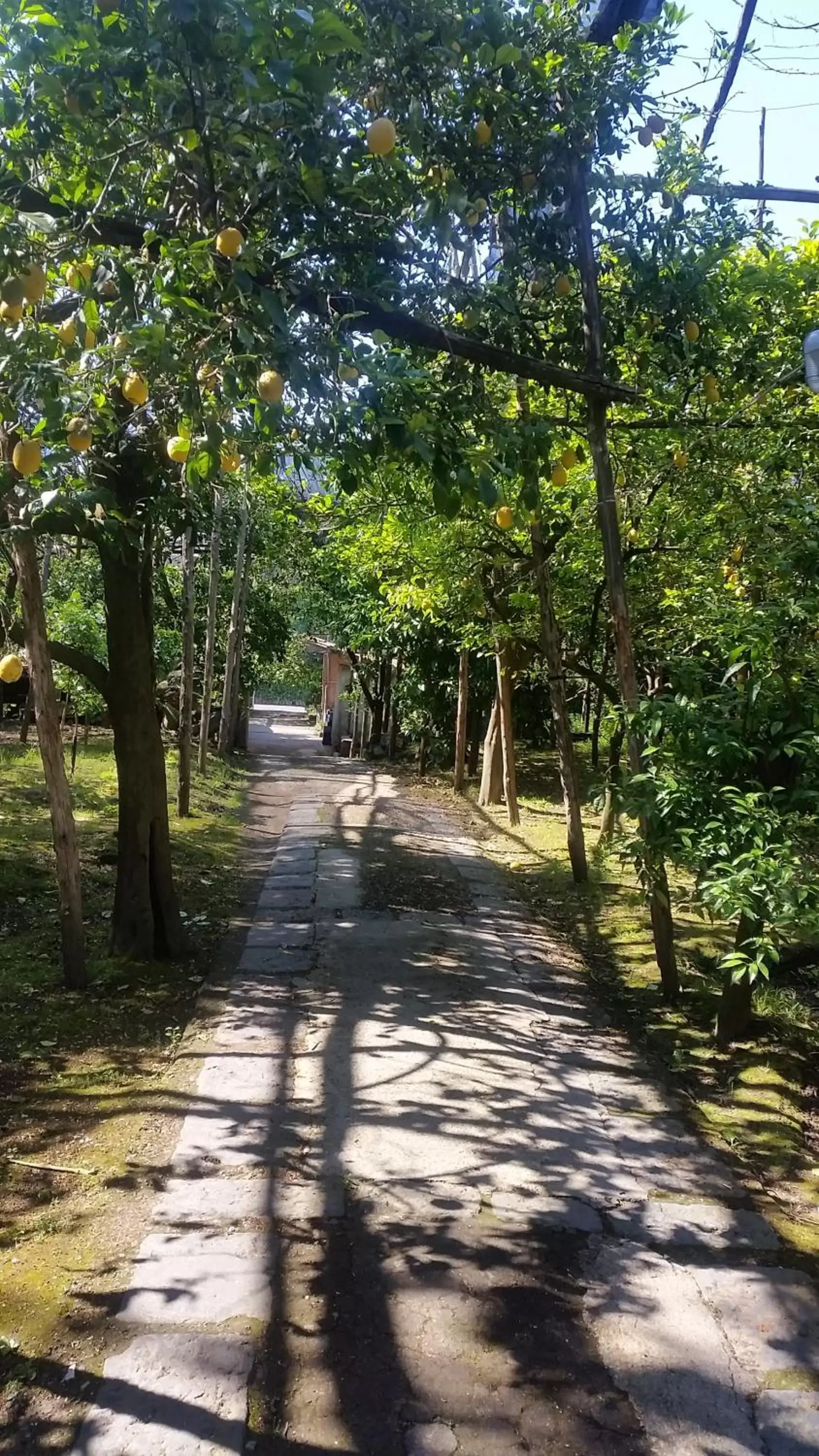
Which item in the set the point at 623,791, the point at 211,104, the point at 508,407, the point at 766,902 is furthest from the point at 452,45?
the point at 766,902

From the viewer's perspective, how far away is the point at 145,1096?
13.7 feet

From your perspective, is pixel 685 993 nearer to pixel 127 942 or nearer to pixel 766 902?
pixel 766 902

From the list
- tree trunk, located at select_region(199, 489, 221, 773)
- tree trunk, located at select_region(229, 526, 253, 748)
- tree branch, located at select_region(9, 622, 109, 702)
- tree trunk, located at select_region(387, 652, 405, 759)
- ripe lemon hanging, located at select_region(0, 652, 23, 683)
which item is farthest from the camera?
tree trunk, located at select_region(387, 652, 405, 759)

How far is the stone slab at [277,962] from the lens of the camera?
19.6ft

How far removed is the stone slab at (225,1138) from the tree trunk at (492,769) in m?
9.96

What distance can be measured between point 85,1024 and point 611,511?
3850 mm

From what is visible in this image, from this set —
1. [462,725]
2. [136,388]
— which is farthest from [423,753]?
[136,388]

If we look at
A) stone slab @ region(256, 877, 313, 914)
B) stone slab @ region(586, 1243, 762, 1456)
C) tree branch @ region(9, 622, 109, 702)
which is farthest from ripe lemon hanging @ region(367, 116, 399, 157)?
stone slab @ region(256, 877, 313, 914)

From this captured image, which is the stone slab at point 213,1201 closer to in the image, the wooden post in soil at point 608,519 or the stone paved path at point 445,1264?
the stone paved path at point 445,1264

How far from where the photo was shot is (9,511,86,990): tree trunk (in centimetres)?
497

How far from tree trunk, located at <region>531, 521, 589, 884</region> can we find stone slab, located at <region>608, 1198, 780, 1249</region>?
5168mm

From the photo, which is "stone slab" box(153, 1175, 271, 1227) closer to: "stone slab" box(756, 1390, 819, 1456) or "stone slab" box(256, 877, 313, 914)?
"stone slab" box(756, 1390, 819, 1456)

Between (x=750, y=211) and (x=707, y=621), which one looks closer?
(x=750, y=211)

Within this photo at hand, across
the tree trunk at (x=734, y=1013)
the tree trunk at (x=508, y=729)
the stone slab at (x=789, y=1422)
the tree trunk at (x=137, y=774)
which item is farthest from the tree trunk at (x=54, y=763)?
the tree trunk at (x=508, y=729)
